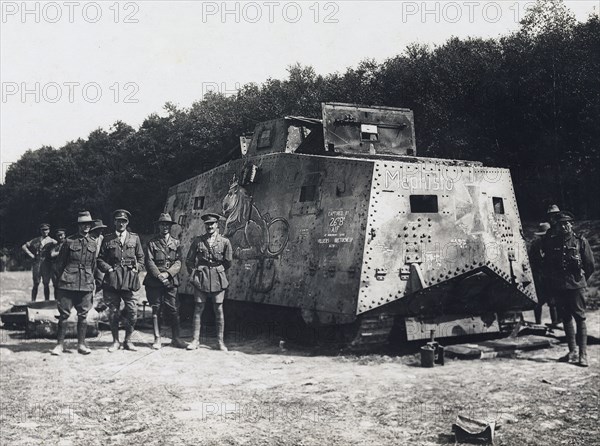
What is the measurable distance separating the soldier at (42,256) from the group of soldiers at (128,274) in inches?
229

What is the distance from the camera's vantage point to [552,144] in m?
22.3

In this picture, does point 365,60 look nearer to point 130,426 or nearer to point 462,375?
point 462,375

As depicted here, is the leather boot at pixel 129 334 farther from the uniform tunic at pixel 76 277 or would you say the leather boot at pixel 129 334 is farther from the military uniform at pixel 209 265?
the military uniform at pixel 209 265


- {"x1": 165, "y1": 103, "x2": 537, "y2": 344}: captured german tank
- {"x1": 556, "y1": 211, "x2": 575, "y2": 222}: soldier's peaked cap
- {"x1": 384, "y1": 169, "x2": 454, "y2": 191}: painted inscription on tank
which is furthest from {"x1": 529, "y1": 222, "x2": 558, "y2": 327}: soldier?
{"x1": 384, "y1": 169, "x2": 454, "y2": 191}: painted inscription on tank

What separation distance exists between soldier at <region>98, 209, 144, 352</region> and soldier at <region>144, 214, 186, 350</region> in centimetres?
21

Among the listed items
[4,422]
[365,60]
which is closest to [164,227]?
[4,422]

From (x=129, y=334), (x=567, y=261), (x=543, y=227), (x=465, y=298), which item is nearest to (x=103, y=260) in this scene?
(x=129, y=334)

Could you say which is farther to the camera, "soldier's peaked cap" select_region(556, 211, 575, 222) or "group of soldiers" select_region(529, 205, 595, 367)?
"soldier's peaked cap" select_region(556, 211, 575, 222)

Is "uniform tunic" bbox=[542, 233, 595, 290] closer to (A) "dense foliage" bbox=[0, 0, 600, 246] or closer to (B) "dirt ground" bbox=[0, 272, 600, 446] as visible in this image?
(B) "dirt ground" bbox=[0, 272, 600, 446]

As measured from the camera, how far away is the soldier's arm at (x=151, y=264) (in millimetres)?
9609

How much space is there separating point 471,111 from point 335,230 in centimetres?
1811

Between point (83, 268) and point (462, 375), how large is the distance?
18.2 ft

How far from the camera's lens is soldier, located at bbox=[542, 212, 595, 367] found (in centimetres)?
849

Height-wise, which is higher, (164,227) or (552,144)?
(552,144)
